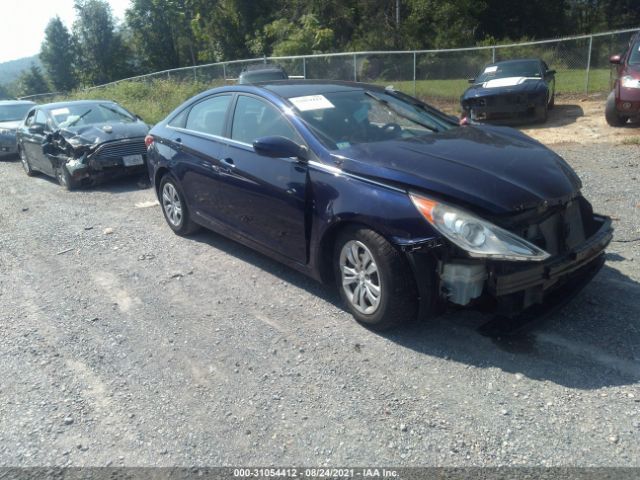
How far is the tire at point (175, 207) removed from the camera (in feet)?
20.3

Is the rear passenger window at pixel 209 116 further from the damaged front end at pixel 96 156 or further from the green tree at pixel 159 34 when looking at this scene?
the green tree at pixel 159 34

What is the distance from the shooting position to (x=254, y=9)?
1590 inches

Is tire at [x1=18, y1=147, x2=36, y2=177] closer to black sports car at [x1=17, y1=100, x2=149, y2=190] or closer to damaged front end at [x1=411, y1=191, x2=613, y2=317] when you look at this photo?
black sports car at [x1=17, y1=100, x2=149, y2=190]

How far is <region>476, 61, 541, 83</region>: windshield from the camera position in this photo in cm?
1343

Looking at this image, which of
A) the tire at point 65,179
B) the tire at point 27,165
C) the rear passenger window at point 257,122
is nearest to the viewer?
the rear passenger window at point 257,122

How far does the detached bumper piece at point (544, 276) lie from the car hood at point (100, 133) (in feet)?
25.8

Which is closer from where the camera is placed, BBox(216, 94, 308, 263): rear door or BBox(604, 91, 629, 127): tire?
BBox(216, 94, 308, 263): rear door

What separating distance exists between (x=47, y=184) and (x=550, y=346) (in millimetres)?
10031

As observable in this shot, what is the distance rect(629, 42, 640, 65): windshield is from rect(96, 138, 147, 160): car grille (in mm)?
9342

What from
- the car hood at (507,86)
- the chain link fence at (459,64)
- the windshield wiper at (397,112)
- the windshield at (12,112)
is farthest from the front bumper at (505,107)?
the windshield at (12,112)

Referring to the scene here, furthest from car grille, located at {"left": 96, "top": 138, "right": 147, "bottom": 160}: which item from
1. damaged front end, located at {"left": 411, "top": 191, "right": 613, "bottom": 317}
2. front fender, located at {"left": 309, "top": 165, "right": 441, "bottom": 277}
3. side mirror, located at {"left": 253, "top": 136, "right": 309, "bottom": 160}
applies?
damaged front end, located at {"left": 411, "top": 191, "right": 613, "bottom": 317}

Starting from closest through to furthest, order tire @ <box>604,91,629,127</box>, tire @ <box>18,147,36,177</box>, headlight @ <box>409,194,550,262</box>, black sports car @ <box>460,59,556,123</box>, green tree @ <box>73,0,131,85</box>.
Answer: headlight @ <box>409,194,550,262</box>, tire @ <box>604,91,629,127</box>, tire @ <box>18,147,36,177</box>, black sports car @ <box>460,59,556,123</box>, green tree @ <box>73,0,131,85</box>

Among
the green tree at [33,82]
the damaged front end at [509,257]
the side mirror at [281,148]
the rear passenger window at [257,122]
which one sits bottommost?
the green tree at [33,82]

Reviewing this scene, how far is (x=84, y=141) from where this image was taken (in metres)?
9.48
